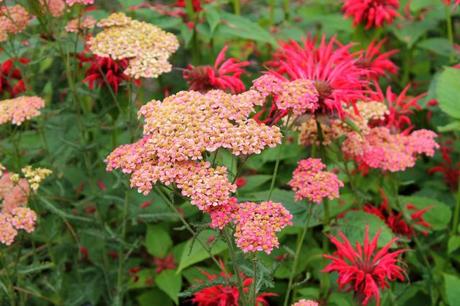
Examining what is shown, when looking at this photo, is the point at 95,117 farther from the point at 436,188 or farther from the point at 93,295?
the point at 436,188

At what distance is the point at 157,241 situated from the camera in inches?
75.0

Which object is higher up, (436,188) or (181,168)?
(181,168)

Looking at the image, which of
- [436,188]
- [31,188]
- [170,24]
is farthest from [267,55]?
[31,188]

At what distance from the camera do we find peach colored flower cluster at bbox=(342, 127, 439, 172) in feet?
5.23

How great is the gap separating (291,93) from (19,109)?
0.61 metres

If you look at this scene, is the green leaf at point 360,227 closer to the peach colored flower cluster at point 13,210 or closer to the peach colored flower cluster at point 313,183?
the peach colored flower cluster at point 313,183

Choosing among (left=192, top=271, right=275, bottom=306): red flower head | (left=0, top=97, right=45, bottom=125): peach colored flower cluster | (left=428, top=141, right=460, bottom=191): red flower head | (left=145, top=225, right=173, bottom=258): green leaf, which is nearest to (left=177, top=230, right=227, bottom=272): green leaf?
(left=192, top=271, right=275, bottom=306): red flower head

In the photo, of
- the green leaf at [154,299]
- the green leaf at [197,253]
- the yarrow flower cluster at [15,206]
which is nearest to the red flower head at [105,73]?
the yarrow flower cluster at [15,206]

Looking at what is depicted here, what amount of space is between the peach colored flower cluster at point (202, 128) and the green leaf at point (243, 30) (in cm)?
69

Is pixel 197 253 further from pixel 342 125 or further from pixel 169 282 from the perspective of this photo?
pixel 342 125

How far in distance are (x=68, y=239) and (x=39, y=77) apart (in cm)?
67

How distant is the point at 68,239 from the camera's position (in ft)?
6.39

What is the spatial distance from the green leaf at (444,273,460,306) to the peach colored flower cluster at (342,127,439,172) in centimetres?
27

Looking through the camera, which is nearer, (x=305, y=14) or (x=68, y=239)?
(x=68, y=239)
